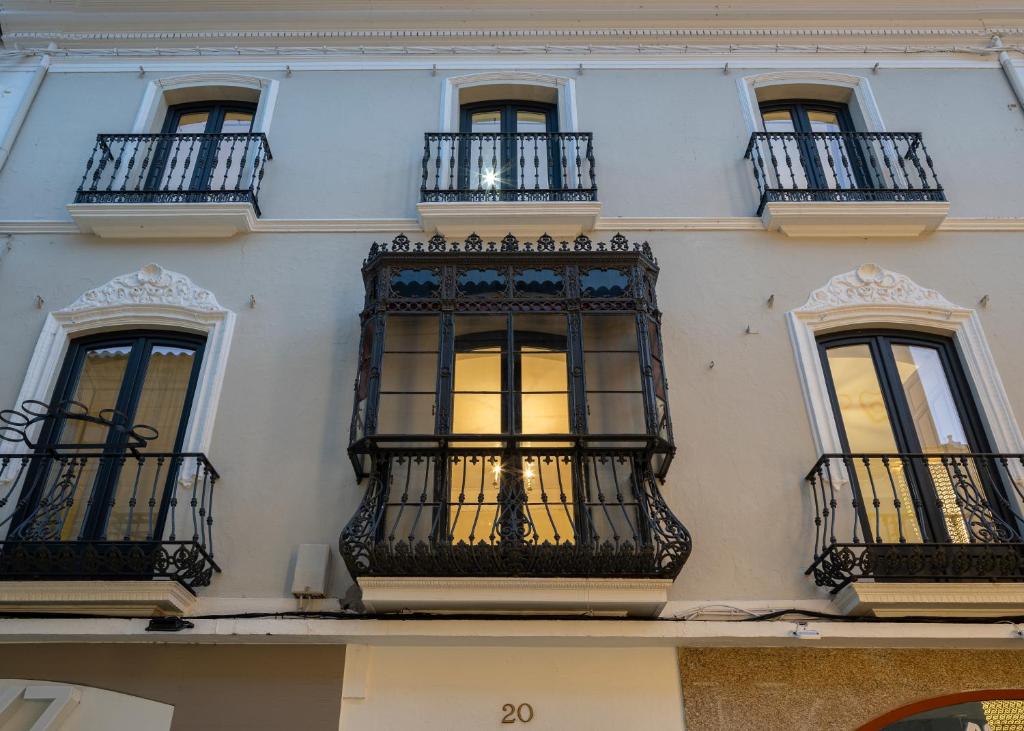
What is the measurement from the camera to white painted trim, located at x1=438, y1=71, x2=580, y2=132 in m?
8.95

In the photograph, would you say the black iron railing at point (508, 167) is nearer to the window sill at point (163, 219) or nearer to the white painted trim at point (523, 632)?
the window sill at point (163, 219)

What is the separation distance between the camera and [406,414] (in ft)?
21.3

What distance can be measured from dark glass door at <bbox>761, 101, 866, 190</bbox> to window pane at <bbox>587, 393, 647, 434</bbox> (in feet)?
10.1

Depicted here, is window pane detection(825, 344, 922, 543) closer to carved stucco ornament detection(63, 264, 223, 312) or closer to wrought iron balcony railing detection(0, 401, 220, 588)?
wrought iron balcony railing detection(0, 401, 220, 588)

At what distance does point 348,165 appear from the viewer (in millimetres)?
8430

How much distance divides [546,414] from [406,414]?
1120 millimetres

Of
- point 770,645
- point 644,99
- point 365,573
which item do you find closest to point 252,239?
point 365,573

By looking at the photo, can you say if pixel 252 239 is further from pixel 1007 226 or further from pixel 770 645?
pixel 1007 226

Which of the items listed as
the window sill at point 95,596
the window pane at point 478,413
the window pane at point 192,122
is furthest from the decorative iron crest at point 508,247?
the window pane at point 192,122

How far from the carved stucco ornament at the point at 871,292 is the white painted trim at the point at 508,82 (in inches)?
133

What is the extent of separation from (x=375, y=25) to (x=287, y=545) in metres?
6.32

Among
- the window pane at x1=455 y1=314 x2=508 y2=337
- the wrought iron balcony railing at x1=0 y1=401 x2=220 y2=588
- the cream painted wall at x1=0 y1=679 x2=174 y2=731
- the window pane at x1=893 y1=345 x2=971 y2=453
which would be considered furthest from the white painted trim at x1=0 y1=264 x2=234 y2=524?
the window pane at x1=893 y1=345 x2=971 y2=453

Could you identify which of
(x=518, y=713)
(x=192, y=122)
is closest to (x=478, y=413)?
(x=518, y=713)

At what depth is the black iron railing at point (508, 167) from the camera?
7973mm
